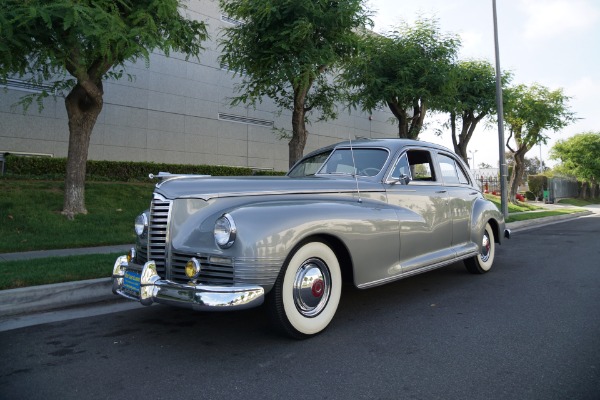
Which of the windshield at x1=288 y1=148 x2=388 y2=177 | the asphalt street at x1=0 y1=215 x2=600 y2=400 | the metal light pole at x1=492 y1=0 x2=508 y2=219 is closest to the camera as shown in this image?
the asphalt street at x1=0 y1=215 x2=600 y2=400

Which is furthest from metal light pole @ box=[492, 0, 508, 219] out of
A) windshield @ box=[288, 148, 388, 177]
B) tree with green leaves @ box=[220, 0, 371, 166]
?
windshield @ box=[288, 148, 388, 177]

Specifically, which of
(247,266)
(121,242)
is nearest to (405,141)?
(247,266)

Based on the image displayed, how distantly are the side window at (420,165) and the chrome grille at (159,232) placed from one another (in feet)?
9.26

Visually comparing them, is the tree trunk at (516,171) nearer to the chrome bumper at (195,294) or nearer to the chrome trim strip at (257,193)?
the chrome trim strip at (257,193)

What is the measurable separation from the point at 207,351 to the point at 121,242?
19.4 ft

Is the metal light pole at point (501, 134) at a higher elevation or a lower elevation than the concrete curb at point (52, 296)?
higher

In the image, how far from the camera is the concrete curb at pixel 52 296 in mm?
4566

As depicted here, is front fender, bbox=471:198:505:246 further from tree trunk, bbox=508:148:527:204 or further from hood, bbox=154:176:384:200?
tree trunk, bbox=508:148:527:204

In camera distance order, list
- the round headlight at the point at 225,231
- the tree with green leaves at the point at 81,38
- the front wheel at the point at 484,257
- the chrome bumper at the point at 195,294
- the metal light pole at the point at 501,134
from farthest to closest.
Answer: the metal light pole at the point at 501,134 → the tree with green leaves at the point at 81,38 → the front wheel at the point at 484,257 → the round headlight at the point at 225,231 → the chrome bumper at the point at 195,294

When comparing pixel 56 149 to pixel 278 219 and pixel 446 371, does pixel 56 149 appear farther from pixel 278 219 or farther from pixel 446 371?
pixel 446 371

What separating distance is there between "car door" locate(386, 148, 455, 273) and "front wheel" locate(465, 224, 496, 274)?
1.17m

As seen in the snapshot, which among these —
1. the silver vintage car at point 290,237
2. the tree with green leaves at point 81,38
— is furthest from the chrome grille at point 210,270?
the tree with green leaves at point 81,38

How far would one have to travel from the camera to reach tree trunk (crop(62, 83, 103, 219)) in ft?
32.3

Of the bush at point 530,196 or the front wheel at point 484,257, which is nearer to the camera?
the front wheel at point 484,257
